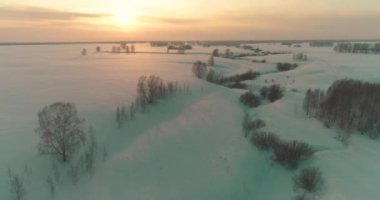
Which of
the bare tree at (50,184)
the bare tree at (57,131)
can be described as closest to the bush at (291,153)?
the bare tree at (57,131)

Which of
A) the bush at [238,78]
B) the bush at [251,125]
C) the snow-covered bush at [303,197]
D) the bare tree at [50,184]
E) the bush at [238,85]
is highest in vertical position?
the bush at [238,78]

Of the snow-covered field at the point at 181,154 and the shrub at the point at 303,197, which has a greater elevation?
the snow-covered field at the point at 181,154

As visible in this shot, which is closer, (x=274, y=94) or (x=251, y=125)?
(x=251, y=125)

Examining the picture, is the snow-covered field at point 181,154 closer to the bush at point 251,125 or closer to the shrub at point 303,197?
the shrub at point 303,197

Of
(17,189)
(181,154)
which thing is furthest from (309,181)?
(17,189)

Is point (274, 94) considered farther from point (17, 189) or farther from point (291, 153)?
point (17, 189)

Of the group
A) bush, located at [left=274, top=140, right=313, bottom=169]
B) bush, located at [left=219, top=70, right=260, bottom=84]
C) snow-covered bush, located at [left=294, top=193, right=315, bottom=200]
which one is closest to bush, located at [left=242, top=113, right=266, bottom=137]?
bush, located at [left=274, top=140, right=313, bottom=169]
